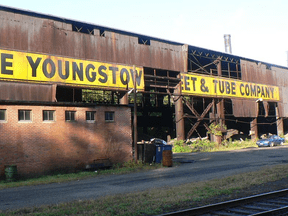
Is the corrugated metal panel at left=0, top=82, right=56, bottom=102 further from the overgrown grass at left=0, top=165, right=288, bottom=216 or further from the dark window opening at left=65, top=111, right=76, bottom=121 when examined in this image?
the overgrown grass at left=0, top=165, right=288, bottom=216

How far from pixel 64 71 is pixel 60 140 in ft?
25.1

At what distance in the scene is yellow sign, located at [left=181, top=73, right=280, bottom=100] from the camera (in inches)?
1366

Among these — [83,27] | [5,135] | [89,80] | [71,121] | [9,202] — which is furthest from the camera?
[83,27]

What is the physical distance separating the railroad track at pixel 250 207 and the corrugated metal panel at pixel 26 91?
18149 mm

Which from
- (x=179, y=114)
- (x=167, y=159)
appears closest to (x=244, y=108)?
(x=179, y=114)

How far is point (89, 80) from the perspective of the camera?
2603 centimetres

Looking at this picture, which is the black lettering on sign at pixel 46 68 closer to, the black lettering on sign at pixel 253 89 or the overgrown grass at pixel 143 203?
the overgrown grass at pixel 143 203

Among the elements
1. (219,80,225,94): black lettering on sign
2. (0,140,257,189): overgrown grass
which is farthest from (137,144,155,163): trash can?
(219,80,225,94): black lettering on sign

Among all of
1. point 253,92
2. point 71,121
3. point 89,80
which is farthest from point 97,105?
point 253,92

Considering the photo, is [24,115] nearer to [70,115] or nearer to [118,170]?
[70,115]

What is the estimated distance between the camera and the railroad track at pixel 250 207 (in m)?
7.25

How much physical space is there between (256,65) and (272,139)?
36.6ft

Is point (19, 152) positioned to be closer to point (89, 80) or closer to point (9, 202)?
point (9, 202)

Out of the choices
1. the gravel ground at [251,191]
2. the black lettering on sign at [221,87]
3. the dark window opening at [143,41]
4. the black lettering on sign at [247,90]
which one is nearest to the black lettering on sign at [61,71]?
the dark window opening at [143,41]
